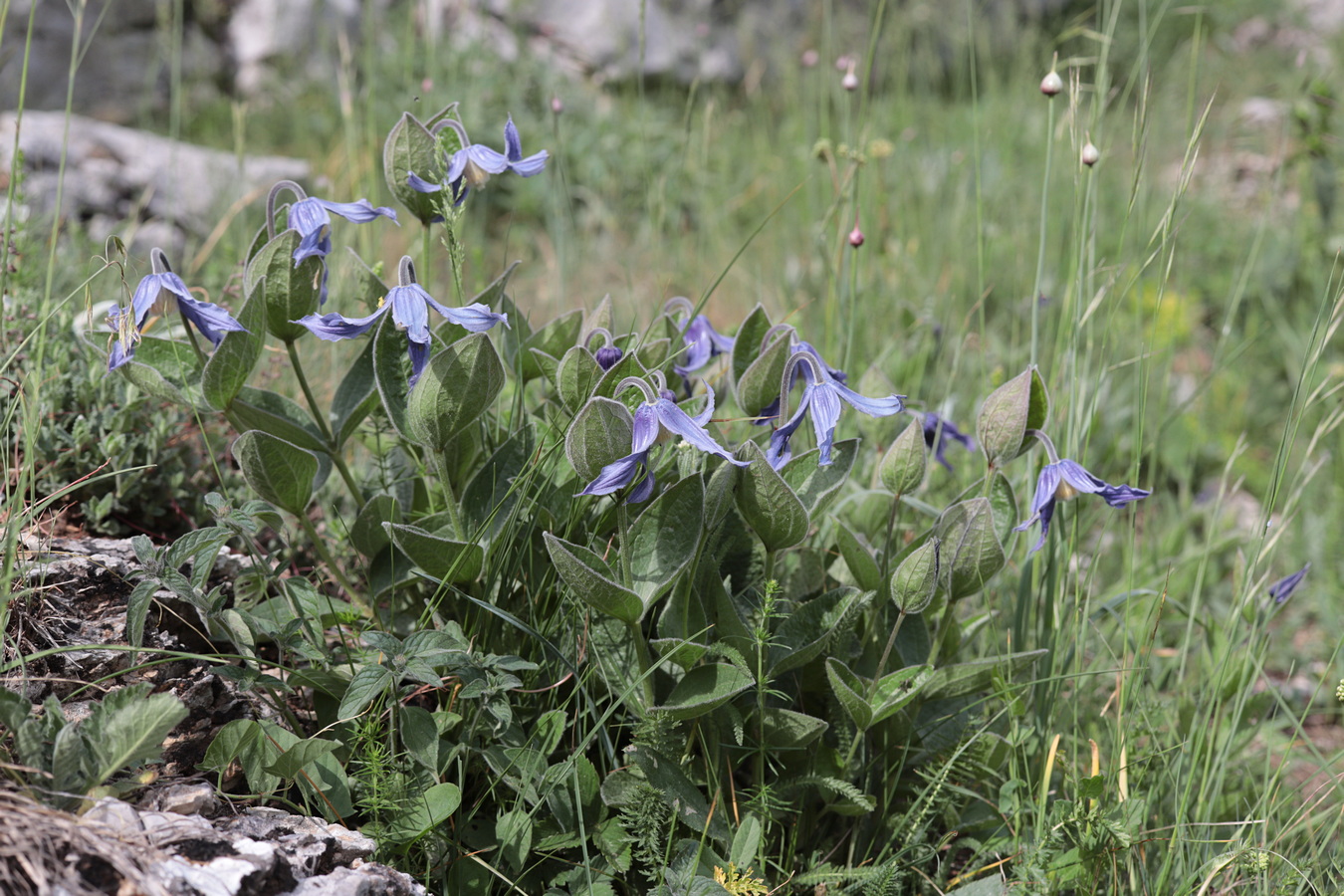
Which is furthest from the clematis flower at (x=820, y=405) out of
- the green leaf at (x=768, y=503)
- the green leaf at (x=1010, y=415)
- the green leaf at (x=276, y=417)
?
the green leaf at (x=276, y=417)

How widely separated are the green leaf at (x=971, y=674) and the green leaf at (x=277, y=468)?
2.76ft

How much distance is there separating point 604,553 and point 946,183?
2521 millimetres

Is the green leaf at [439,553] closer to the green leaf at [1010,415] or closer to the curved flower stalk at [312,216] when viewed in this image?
the curved flower stalk at [312,216]

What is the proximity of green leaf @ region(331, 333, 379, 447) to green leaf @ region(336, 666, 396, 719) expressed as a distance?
1.21ft

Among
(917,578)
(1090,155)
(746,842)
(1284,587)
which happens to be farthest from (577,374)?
(1284,587)

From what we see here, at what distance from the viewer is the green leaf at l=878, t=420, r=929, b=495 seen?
128cm

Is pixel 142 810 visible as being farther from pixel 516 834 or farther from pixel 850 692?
pixel 850 692

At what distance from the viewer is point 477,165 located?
1306 mm

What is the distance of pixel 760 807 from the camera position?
4.01ft

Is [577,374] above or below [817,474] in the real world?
above

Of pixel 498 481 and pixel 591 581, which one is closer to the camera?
pixel 591 581

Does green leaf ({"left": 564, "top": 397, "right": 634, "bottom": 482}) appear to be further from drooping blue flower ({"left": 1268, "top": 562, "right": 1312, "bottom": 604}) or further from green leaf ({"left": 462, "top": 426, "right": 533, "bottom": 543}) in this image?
drooping blue flower ({"left": 1268, "top": 562, "right": 1312, "bottom": 604})

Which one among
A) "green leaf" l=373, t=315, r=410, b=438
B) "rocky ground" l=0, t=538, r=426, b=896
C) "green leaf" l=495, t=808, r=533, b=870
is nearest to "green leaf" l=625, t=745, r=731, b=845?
"green leaf" l=495, t=808, r=533, b=870

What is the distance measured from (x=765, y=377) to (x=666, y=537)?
30cm
